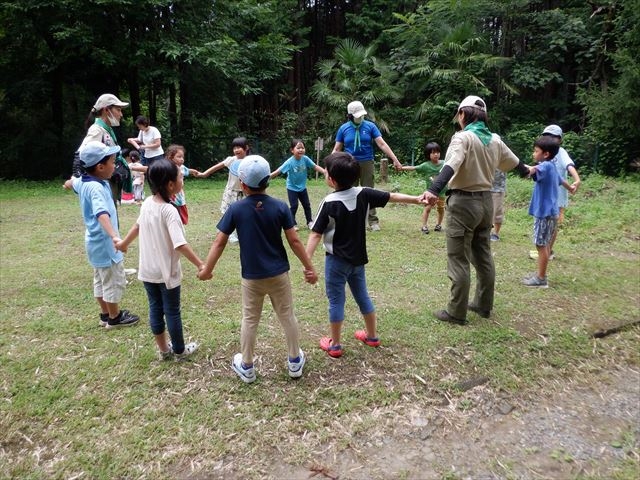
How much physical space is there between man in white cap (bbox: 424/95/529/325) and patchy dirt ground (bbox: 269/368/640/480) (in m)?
1.10

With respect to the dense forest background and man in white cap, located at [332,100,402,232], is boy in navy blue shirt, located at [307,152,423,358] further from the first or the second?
the dense forest background

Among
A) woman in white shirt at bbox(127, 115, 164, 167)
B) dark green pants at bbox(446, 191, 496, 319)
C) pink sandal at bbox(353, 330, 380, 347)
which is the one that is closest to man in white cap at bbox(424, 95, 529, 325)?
dark green pants at bbox(446, 191, 496, 319)

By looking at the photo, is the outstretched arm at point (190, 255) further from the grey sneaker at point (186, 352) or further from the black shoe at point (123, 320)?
the black shoe at point (123, 320)

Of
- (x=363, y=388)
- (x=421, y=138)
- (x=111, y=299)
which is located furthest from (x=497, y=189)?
(x=421, y=138)

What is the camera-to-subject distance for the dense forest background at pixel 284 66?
49.9 feet

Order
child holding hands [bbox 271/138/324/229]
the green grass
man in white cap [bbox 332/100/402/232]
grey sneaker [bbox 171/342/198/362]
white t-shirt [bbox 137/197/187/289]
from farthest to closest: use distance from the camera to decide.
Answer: child holding hands [bbox 271/138/324/229] < man in white cap [bbox 332/100/402/232] < grey sneaker [bbox 171/342/198/362] < white t-shirt [bbox 137/197/187/289] < the green grass

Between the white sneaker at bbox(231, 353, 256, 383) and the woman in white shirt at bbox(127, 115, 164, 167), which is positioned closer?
the white sneaker at bbox(231, 353, 256, 383)

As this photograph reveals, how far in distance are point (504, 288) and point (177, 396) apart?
12.5ft

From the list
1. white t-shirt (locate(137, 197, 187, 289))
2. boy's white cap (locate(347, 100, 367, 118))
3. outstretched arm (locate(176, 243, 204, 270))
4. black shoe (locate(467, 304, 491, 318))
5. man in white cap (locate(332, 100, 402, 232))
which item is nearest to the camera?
outstretched arm (locate(176, 243, 204, 270))

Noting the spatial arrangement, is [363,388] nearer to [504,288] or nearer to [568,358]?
[568,358]

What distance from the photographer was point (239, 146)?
6398 mm

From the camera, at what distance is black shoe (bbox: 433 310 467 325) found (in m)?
4.29

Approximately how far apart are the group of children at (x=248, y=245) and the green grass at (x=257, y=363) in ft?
0.89

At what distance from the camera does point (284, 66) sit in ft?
65.0
